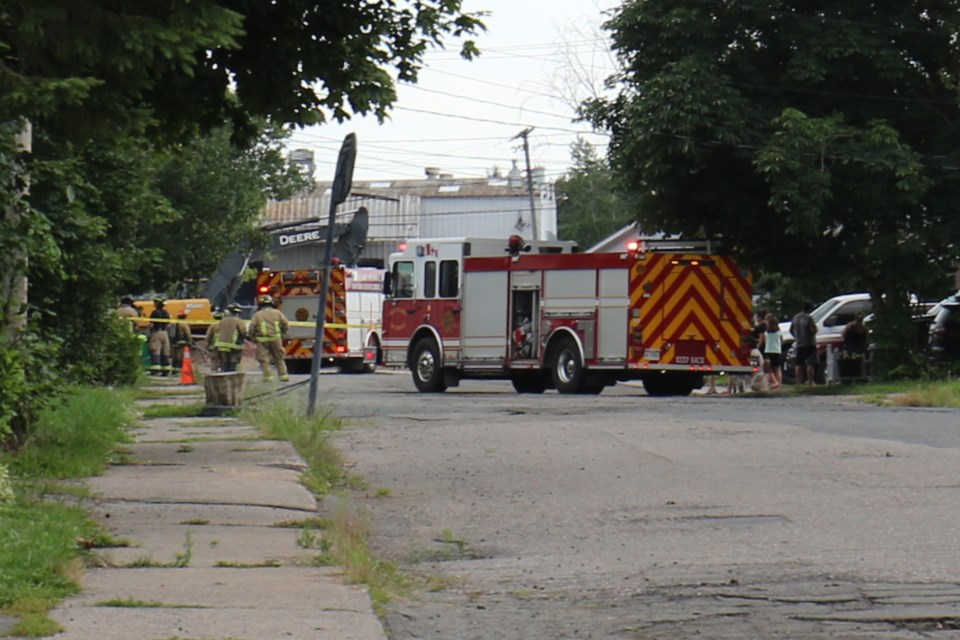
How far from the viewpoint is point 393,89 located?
12.2m

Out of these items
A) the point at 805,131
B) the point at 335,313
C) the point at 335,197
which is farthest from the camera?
the point at 335,313

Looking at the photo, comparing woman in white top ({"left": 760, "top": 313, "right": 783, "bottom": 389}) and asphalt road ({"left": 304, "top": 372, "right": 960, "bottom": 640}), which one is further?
woman in white top ({"left": 760, "top": 313, "right": 783, "bottom": 389})

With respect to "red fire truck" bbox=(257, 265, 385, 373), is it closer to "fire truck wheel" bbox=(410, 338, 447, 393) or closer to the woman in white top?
"fire truck wheel" bbox=(410, 338, 447, 393)

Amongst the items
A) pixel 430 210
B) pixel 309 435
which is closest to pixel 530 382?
pixel 309 435

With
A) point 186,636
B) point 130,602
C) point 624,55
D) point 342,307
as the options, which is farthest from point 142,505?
point 342,307

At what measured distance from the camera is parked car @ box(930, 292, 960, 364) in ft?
89.8

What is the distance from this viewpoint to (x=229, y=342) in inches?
1118

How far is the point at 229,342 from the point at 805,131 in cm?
1037

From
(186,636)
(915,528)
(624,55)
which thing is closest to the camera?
(186,636)

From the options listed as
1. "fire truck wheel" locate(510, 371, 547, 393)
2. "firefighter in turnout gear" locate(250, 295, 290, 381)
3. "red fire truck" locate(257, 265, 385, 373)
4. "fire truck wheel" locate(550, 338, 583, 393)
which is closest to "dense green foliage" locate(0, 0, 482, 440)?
"fire truck wheel" locate(550, 338, 583, 393)

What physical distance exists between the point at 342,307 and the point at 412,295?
1128cm

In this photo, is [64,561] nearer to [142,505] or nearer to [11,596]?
[11,596]

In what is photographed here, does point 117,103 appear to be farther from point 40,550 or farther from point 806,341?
point 806,341

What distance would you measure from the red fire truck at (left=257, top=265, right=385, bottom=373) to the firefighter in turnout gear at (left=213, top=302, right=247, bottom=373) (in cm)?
1151
